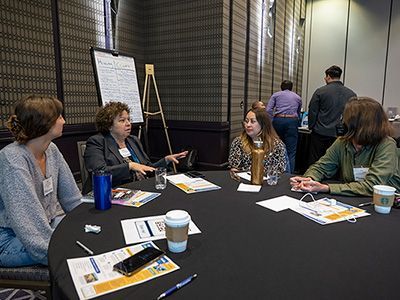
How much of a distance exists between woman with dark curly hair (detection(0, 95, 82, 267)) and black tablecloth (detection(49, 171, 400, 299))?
6.7 inches

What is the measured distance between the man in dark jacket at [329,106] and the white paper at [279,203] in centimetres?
312

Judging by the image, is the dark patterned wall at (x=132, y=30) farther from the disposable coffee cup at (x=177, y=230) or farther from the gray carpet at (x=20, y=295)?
the disposable coffee cup at (x=177, y=230)

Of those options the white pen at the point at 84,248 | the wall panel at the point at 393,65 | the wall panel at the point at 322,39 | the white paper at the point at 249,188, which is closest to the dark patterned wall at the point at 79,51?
the white paper at the point at 249,188

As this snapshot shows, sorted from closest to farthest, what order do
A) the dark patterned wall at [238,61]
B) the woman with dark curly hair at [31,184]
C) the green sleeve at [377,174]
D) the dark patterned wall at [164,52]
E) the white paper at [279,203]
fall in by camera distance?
the woman with dark curly hair at [31,184] < the white paper at [279,203] < the green sleeve at [377,174] < the dark patterned wall at [164,52] < the dark patterned wall at [238,61]

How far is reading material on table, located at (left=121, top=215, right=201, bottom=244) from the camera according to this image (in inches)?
44.6

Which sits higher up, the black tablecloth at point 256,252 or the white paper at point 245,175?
the white paper at point 245,175

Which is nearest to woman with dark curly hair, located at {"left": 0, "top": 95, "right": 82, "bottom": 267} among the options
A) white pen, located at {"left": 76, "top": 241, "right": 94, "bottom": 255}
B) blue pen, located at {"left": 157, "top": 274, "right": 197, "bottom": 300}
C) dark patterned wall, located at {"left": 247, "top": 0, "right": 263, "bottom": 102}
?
white pen, located at {"left": 76, "top": 241, "right": 94, "bottom": 255}

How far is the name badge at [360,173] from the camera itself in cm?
178

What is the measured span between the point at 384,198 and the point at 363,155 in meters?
0.50

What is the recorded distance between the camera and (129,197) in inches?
62.1

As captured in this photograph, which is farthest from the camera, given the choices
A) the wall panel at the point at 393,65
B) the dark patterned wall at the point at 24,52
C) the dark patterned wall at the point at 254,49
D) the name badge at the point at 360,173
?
the wall panel at the point at 393,65

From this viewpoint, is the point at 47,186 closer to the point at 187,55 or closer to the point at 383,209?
the point at 383,209

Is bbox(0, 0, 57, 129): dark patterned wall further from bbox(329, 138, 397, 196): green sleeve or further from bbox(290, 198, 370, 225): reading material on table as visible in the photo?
bbox(329, 138, 397, 196): green sleeve

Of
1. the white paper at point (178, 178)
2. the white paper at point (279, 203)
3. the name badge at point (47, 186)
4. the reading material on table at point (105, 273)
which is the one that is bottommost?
the reading material on table at point (105, 273)
